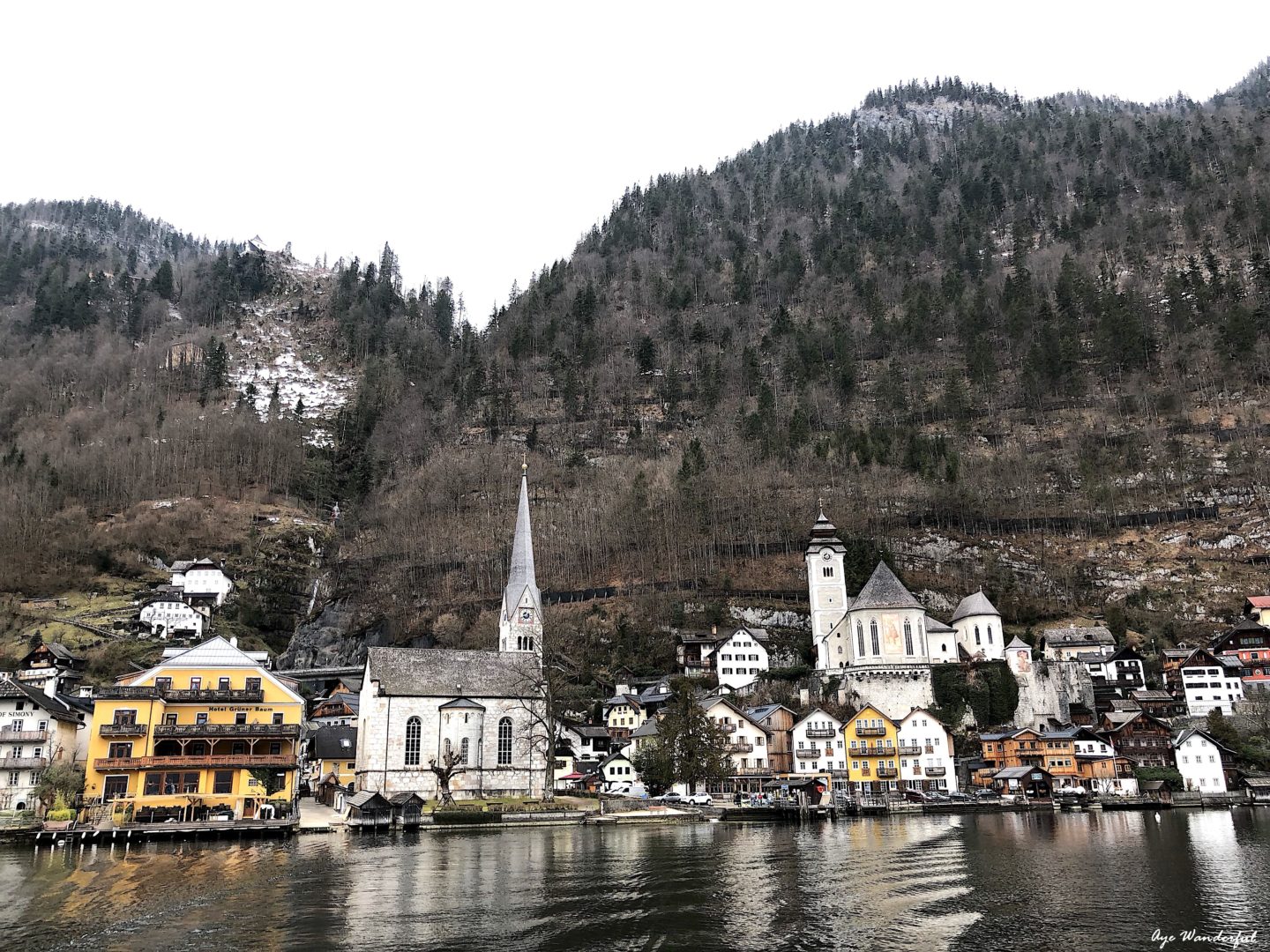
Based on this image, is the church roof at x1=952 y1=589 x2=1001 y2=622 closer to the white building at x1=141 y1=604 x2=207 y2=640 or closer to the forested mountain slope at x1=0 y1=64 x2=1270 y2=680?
the forested mountain slope at x1=0 y1=64 x2=1270 y2=680

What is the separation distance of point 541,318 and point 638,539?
72702 mm

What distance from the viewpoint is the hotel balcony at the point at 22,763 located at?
53406 mm

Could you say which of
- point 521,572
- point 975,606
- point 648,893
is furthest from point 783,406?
point 648,893

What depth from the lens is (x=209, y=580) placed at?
111 m

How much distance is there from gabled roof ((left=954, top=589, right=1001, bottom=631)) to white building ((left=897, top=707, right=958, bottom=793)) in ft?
42.3

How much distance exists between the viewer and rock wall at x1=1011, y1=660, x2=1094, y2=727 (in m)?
77.2

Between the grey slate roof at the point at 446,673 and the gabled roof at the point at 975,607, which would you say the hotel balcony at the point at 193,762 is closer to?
the grey slate roof at the point at 446,673

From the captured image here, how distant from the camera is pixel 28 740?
55156 mm

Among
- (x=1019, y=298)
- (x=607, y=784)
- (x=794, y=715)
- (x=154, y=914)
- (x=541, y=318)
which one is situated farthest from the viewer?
(x=541, y=318)

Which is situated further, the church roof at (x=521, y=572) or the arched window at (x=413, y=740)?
the church roof at (x=521, y=572)

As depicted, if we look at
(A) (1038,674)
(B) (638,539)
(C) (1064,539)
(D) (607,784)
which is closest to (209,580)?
(B) (638,539)

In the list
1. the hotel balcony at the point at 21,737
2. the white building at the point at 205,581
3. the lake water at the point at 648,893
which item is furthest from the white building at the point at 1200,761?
the white building at the point at 205,581

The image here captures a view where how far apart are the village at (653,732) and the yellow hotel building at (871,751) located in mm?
145

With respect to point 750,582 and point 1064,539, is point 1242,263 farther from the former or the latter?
point 750,582
